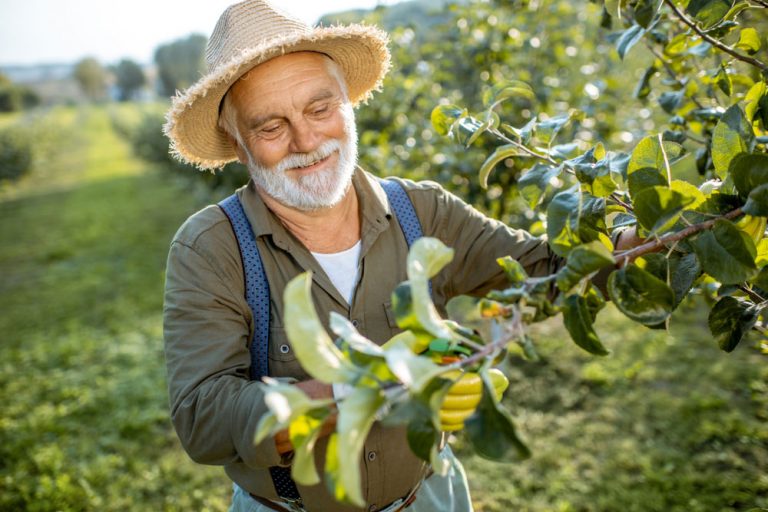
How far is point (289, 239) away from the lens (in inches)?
Result: 65.7

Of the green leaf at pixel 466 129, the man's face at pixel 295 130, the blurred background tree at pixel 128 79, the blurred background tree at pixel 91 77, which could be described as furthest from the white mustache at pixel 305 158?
the blurred background tree at pixel 91 77

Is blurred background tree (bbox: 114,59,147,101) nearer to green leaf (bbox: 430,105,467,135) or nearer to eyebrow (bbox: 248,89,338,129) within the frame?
eyebrow (bbox: 248,89,338,129)

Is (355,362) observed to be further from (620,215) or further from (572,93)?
(572,93)

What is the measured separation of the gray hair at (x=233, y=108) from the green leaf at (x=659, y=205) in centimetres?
125

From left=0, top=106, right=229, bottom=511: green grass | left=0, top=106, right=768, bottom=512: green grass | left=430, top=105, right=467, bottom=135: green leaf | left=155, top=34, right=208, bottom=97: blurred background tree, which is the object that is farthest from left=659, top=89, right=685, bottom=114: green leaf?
left=155, top=34, right=208, bottom=97: blurred background tree

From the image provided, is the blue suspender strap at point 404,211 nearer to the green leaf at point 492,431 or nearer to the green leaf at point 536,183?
the green leaf at point 536,183

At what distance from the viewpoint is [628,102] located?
4.25m

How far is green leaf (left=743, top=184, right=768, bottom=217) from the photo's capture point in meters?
0.76

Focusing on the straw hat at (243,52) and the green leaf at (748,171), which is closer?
the green leaf at (748,171)

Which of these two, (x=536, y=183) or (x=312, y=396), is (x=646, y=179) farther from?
(x=312, y=396)

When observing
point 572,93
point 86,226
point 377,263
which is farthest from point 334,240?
point 86,226

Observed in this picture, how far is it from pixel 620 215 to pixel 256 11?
1.20 meters

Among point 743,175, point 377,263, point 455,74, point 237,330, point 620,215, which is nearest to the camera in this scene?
point 743,175

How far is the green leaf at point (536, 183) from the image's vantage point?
1145mm
